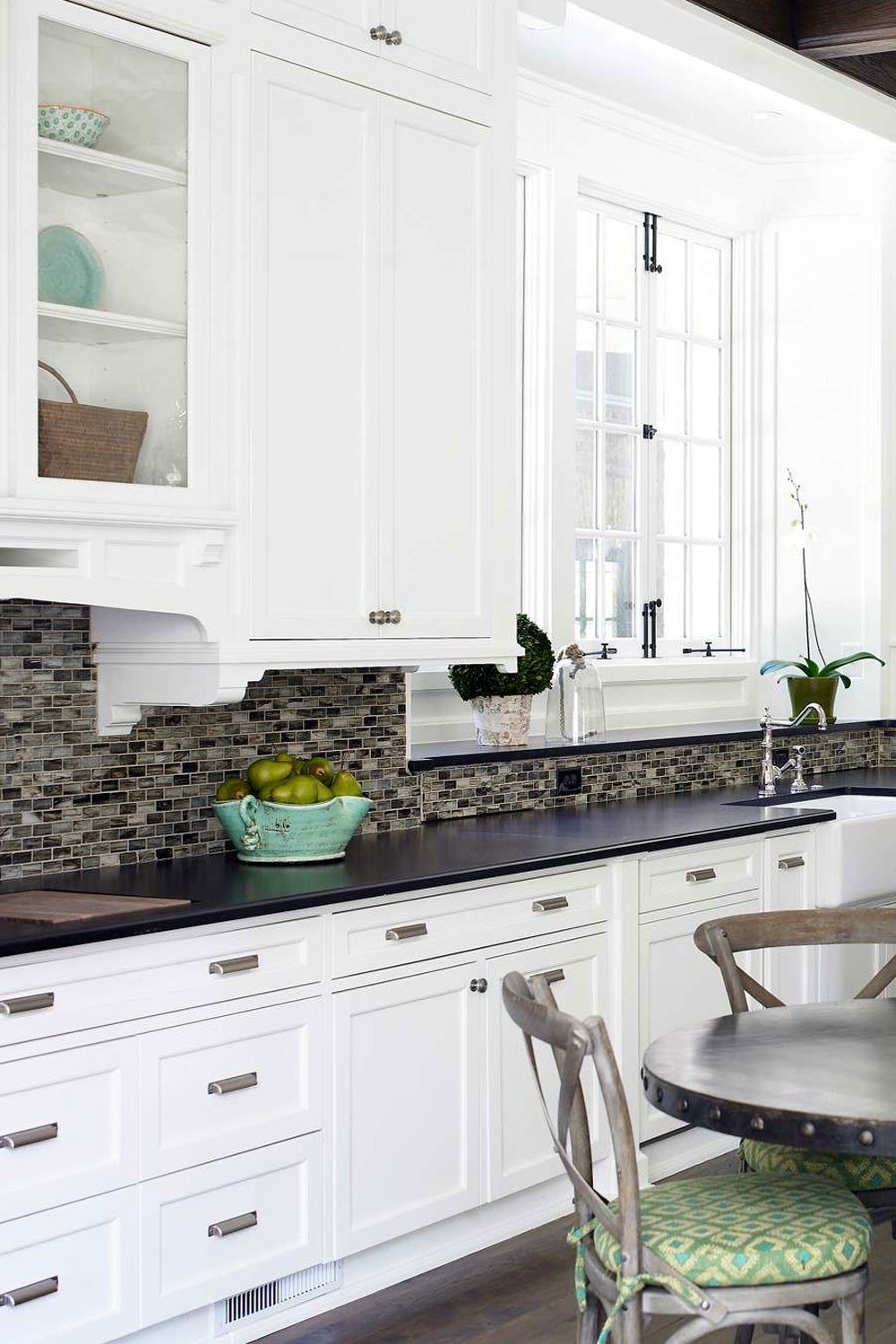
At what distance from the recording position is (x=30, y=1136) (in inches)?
96.8

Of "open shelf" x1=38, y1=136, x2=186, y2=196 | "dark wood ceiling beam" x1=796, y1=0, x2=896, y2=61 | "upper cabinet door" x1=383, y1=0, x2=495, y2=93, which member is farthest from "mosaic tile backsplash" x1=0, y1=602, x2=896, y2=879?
"dark wood ceiling beam" x1=796, y1=0, x2=896, y2=61

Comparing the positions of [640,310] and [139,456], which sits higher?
[640,310]

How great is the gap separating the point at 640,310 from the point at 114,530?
2.94m

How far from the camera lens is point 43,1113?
2482 millimetres

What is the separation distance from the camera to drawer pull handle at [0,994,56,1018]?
243 centimetres

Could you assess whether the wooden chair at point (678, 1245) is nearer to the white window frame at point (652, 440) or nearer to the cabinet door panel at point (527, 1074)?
the cabinet door panel at point (527, 1074)

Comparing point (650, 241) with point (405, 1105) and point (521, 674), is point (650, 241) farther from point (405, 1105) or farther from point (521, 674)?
point (405, 1105)

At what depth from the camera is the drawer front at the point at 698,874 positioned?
12.2 ft

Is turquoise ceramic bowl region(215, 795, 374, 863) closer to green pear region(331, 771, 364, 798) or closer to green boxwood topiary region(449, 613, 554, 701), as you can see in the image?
green pear region(331, 771, 364, 798)

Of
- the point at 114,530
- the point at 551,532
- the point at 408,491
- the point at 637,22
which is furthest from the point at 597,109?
the point at 114,530

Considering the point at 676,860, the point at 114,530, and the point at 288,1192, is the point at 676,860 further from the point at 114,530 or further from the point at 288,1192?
the point at 114,530

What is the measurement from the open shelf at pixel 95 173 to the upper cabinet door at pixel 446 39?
69 centimetres

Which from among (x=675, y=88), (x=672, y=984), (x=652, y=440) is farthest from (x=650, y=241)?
(x=672, y=984)

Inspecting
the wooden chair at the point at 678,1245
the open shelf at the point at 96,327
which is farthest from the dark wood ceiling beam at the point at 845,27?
the wooden chair at the point at 678,1245
